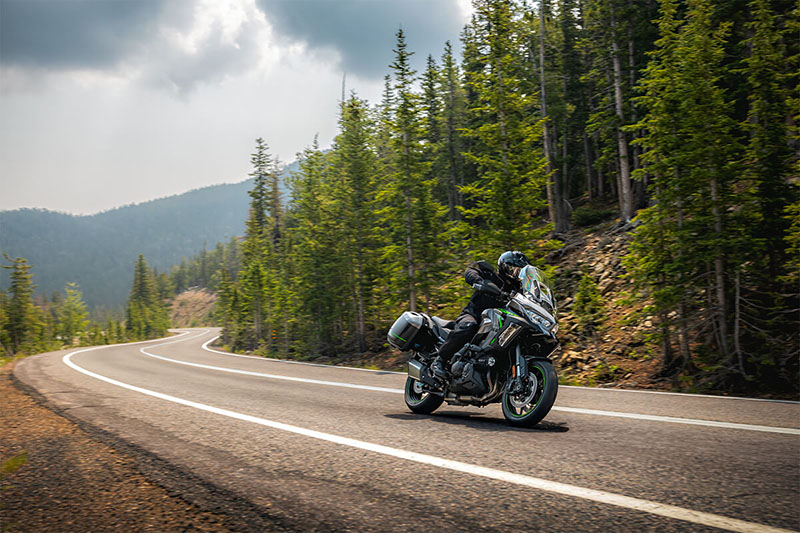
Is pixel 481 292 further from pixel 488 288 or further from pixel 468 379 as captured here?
pixel 468 379

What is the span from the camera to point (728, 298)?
11.2 m

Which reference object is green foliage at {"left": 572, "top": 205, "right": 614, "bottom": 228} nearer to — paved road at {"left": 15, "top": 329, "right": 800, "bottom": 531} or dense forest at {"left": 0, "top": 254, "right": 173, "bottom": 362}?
paved road at {"left": 15, "top": 329, "right": 800, "bottom": 531}

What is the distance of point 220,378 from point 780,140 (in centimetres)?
1373

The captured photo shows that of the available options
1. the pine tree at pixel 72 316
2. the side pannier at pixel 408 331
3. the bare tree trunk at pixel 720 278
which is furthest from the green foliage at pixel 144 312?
the bare tree trunk at pixel 720 278

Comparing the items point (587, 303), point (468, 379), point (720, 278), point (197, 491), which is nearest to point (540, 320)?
point (468, 379)

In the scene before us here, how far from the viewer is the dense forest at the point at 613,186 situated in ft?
35.0

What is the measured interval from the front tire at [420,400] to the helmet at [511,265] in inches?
73.5

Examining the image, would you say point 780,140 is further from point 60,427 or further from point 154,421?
point 60,427

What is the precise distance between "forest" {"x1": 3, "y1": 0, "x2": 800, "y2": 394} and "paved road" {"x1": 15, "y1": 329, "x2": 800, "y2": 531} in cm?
487

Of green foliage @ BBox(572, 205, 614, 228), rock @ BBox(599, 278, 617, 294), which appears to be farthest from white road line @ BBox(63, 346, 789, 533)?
green foliage @ BBox(572, 205, 614, 228)

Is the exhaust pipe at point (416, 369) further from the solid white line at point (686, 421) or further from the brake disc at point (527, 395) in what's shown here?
the solid white line at point (686, 421)

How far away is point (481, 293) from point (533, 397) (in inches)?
58.2

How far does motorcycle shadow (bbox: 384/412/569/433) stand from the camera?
16.6ft

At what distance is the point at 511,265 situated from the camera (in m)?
5.91
